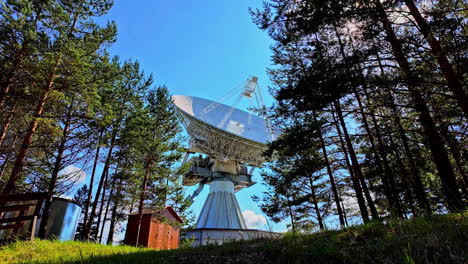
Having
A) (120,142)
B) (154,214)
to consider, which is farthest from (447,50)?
(154,214)

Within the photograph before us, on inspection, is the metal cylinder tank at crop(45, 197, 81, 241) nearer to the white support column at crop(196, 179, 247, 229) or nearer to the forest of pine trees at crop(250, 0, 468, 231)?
the forest of pine trees at crop(250, 0, 468, 231)

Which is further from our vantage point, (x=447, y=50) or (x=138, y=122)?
(x=138, y=122)

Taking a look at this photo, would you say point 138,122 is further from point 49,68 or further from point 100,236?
point 100,236

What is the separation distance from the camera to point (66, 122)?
1294cm

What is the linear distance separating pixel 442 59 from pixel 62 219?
1557cm

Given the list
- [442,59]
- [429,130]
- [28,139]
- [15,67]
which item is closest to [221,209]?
[28,139]

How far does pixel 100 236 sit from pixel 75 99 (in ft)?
52.2

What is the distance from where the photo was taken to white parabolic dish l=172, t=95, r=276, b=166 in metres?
23.5

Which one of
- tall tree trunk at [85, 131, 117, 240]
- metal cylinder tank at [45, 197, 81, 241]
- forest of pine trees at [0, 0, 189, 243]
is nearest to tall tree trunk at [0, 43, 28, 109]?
forest of pine trees at [0, 0, 189, 243]

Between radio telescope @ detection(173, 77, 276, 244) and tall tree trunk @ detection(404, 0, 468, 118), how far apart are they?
16.1 metres

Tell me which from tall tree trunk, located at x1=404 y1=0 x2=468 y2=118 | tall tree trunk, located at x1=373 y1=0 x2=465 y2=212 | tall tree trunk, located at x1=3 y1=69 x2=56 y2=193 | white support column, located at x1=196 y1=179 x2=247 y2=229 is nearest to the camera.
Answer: tall tree trunk, located at x1=404 y1=0 x2=468 y2=118

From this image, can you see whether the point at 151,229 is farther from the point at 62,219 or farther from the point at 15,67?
the point at 15,67

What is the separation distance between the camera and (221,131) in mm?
22953

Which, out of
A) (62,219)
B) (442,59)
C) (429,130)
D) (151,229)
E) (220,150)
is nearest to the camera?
(442,59)
